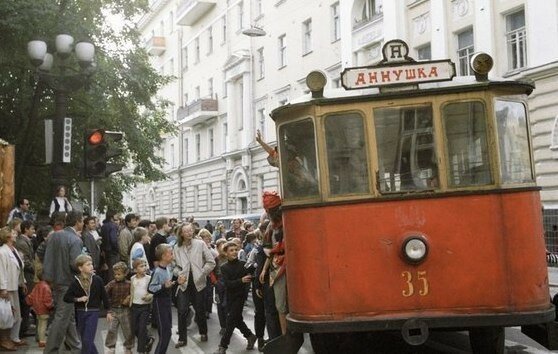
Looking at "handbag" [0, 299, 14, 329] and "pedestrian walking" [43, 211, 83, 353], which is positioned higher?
"pedestrian walking" [43, 211, 83, 353]

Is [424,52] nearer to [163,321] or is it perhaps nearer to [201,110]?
[163,321]

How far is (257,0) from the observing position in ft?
133

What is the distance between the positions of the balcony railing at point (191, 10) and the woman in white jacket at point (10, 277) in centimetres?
3700

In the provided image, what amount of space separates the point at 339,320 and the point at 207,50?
140 feet

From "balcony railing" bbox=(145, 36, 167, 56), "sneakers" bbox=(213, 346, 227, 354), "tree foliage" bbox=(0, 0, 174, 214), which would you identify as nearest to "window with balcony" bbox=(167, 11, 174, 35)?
"balcony railing" bbox=(145, 36, 167, 56)

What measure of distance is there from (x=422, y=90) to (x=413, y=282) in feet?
5.60

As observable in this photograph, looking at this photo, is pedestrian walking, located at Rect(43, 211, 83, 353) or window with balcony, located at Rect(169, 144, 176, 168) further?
window with balcony, located at Rect(169, 144, 176, 168)

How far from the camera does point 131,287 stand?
923 centimetres

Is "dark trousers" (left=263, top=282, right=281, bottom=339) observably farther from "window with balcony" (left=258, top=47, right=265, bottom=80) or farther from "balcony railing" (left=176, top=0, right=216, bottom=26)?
"balcony railing" (left=176, top=0, right=216, bottom=26)

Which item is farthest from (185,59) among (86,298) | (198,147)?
(86,298)

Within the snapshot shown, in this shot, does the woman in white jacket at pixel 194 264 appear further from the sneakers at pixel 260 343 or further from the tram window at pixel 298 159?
the tram window at pixel 298 159

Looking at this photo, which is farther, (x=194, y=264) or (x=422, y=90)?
(x=194, y=264)

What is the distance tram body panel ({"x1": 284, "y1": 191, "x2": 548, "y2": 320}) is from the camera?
6613mm

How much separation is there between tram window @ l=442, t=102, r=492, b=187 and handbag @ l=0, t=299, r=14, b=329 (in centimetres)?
647
